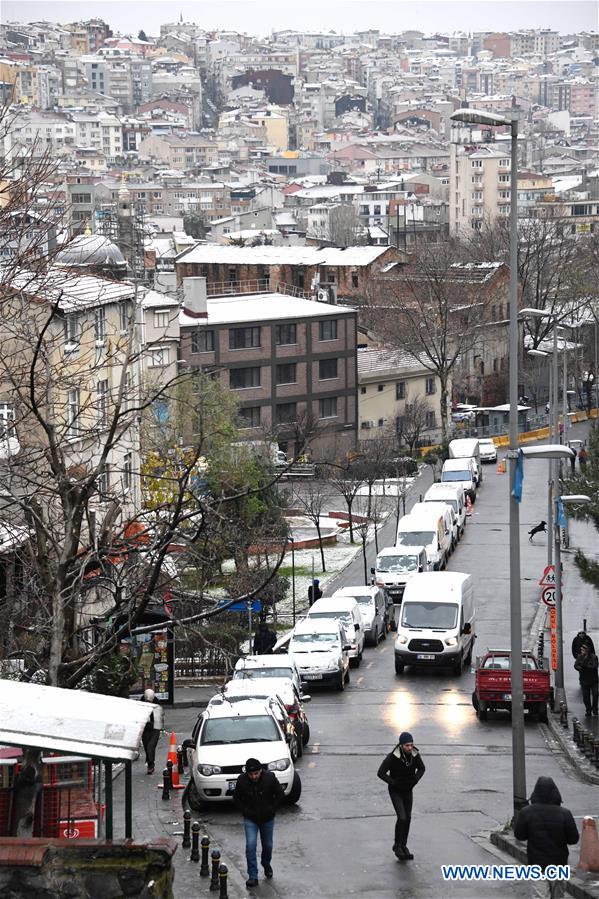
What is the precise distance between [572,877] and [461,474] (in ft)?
152

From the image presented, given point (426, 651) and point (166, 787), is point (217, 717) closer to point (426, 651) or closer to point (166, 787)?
point (166, 787)

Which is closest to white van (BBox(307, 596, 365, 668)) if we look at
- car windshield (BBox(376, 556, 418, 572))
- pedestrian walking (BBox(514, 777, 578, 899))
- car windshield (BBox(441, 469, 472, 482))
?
car windshield (BBox(376, 556, 418, 572))

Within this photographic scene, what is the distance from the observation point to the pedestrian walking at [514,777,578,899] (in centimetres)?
1465

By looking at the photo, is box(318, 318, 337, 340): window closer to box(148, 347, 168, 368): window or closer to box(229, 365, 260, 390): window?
box(229, 365, 260, 390): window

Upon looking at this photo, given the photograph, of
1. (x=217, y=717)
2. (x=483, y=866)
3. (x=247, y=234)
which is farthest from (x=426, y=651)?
(x=247, y=234)

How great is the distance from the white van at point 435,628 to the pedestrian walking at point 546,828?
20.3 m

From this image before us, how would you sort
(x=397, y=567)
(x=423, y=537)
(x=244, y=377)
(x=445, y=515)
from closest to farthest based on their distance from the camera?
(x=397, y=567) < (x=423, y=537) < (x=445, y=515) < (x=244, y=377)

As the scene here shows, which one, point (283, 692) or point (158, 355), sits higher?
point (158, 355)

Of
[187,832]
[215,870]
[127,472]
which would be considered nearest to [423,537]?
[187,832]

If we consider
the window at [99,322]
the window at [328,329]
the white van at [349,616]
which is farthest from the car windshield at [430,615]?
the window at [328,329]

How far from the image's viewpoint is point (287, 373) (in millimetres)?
75312

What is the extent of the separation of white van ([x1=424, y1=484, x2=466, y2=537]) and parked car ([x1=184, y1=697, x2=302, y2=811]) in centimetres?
3277

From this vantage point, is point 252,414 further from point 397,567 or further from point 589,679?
point 589,679

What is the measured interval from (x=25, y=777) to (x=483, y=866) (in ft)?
18.8
